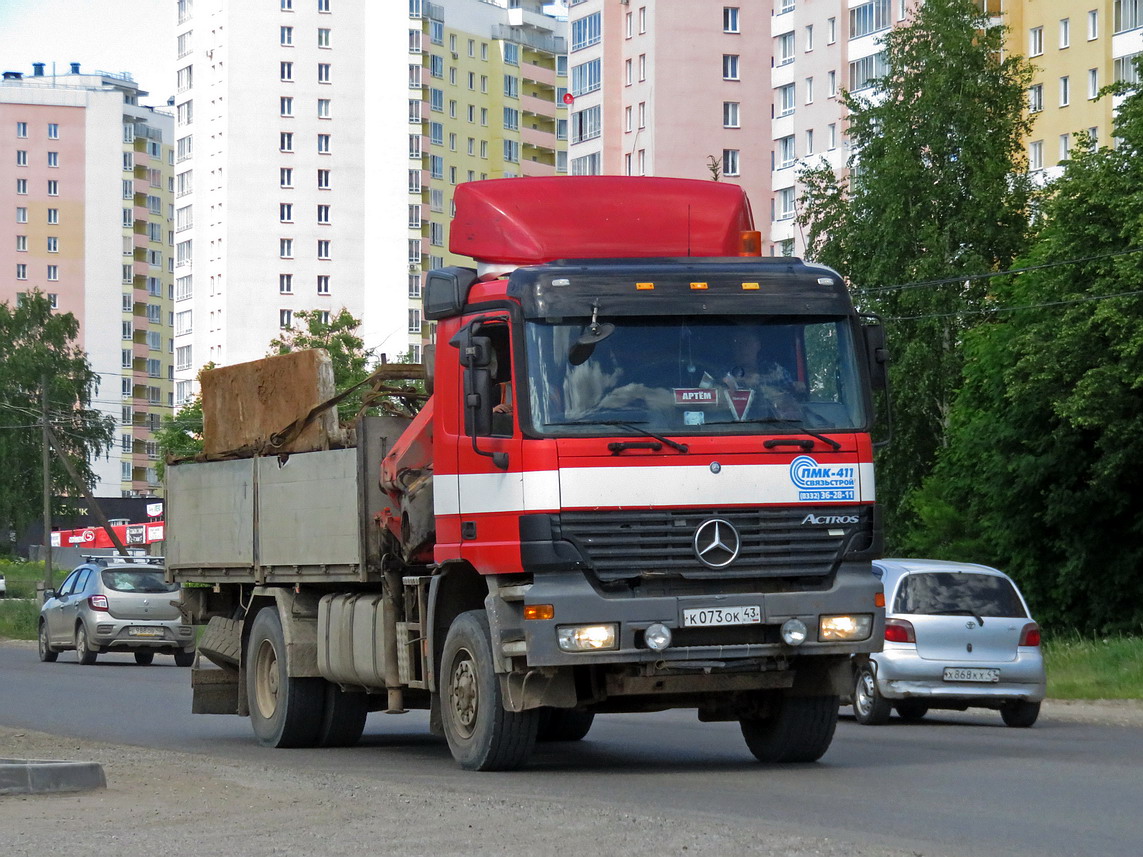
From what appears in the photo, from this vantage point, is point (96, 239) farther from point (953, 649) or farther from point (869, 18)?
point (953, 649)

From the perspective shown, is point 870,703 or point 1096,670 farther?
point 1096,670

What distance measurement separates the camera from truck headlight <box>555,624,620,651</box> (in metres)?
12.6

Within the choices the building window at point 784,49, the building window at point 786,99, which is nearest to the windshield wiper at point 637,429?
the building window at point 786,99

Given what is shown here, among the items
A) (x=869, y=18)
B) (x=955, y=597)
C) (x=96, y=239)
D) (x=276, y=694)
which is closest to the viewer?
(x=276, y=694)

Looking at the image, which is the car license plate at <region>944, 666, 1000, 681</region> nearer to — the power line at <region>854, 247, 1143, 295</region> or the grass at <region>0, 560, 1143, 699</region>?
the grass at <region>0, 560, 1143, 699</region>

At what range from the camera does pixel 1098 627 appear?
142 ft

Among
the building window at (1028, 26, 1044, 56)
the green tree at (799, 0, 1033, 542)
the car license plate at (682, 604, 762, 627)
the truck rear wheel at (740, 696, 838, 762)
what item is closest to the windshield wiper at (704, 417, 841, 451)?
the car license plate at (682, 604, 762, 627)

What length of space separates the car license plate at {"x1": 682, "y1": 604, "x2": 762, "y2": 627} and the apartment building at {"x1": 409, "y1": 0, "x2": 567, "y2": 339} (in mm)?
121404

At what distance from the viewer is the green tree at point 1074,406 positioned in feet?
132

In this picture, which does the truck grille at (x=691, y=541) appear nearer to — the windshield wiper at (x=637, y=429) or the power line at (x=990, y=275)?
the windshield wiper at (x=637, y=429)

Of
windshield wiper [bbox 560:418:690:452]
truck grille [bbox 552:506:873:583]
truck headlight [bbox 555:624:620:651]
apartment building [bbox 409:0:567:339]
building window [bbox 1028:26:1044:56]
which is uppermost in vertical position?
apartment building [bbox 409:0:567:339]

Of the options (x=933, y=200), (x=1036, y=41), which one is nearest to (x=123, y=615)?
(x=933, y=200)

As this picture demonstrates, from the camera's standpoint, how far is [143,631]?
35.0 metres

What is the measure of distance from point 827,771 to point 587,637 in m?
2.11
